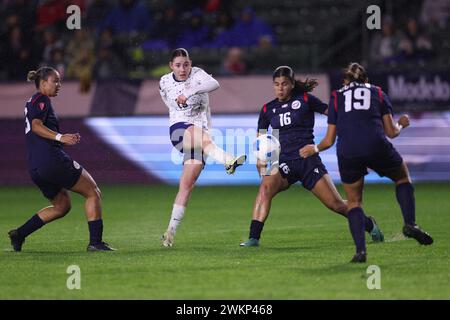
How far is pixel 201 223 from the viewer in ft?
47.8

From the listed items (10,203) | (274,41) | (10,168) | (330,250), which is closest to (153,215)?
(10,203)

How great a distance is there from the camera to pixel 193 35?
23.9m

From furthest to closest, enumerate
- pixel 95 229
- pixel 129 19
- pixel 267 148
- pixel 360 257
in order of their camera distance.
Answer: pixel 129 19
pixel 267 148
pixel 95 229
pixel 360 257

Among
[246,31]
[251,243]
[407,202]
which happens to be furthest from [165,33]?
[407,202]

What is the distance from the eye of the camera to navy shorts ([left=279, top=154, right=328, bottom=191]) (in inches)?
450

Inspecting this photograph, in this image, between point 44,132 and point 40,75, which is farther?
point 40,75

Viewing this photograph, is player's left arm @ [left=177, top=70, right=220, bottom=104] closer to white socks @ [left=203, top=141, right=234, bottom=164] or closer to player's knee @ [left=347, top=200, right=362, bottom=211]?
white socks @ [left=203, top=141, right=234, bottom=164]

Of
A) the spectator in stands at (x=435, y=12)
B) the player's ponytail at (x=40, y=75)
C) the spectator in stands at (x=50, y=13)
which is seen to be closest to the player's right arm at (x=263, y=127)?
the player's ponytail at (x=40, y=75)

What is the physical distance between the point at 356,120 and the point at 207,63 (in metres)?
14.2

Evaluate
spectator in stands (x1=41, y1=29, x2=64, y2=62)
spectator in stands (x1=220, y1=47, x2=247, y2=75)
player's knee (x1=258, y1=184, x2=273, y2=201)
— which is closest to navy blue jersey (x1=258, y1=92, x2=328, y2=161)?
player's knee (x1=258, y1=184, x2=273, y2=201)

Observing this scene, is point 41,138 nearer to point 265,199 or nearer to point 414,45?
point 265,199

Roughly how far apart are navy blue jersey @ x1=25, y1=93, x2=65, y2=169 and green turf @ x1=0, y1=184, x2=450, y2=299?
1.07 metres

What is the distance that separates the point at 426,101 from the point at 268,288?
44.4ft

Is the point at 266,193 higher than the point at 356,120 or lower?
lower
